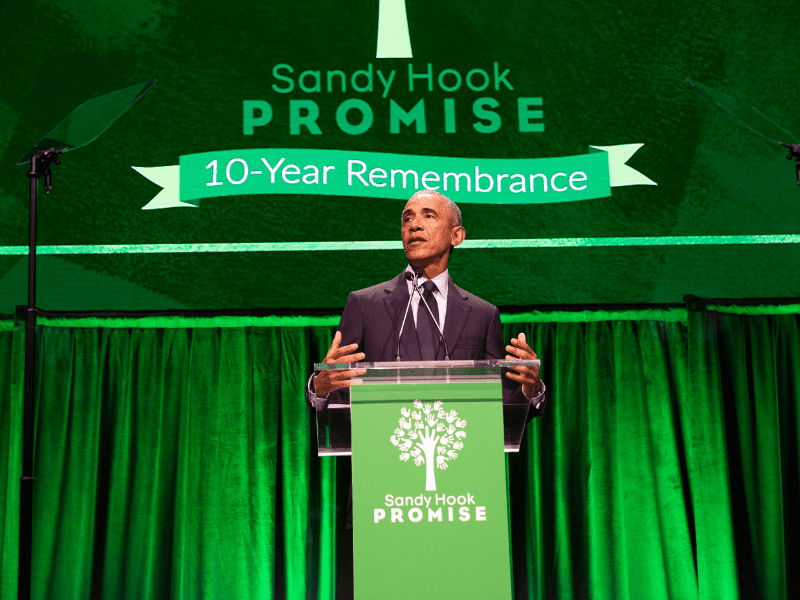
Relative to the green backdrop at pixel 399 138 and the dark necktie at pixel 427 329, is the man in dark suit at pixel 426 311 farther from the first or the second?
the green backdrop at pixel 399 138

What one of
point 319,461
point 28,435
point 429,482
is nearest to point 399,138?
point 319,461

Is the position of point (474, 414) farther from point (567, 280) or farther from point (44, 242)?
point (44, 242)

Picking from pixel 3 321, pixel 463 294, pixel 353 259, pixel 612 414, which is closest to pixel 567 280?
pixel 612 414

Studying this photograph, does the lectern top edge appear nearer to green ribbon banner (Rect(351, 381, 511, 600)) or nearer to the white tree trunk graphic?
green ribbon banner (Rect(351, 381, 511, 600))

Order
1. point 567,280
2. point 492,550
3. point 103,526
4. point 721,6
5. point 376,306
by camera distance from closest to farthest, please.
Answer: point 492,550, point 376,306, point 103,526, point 567,280, point 721,6

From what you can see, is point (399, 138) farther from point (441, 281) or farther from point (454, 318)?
point (454, 318)

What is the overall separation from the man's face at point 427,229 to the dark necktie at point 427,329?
0.30 feet

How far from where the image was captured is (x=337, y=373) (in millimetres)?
1849

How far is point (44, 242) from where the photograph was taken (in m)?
3.82

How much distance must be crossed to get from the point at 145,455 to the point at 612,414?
2.04 meters

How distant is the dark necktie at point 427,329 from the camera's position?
2.26 meters

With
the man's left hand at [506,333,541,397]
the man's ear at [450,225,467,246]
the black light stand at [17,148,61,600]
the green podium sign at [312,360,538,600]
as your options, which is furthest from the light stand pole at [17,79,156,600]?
the man's left hand at [506,333,541,397]

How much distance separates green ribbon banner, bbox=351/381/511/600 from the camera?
5.35ft

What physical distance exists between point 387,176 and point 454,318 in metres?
1.73
